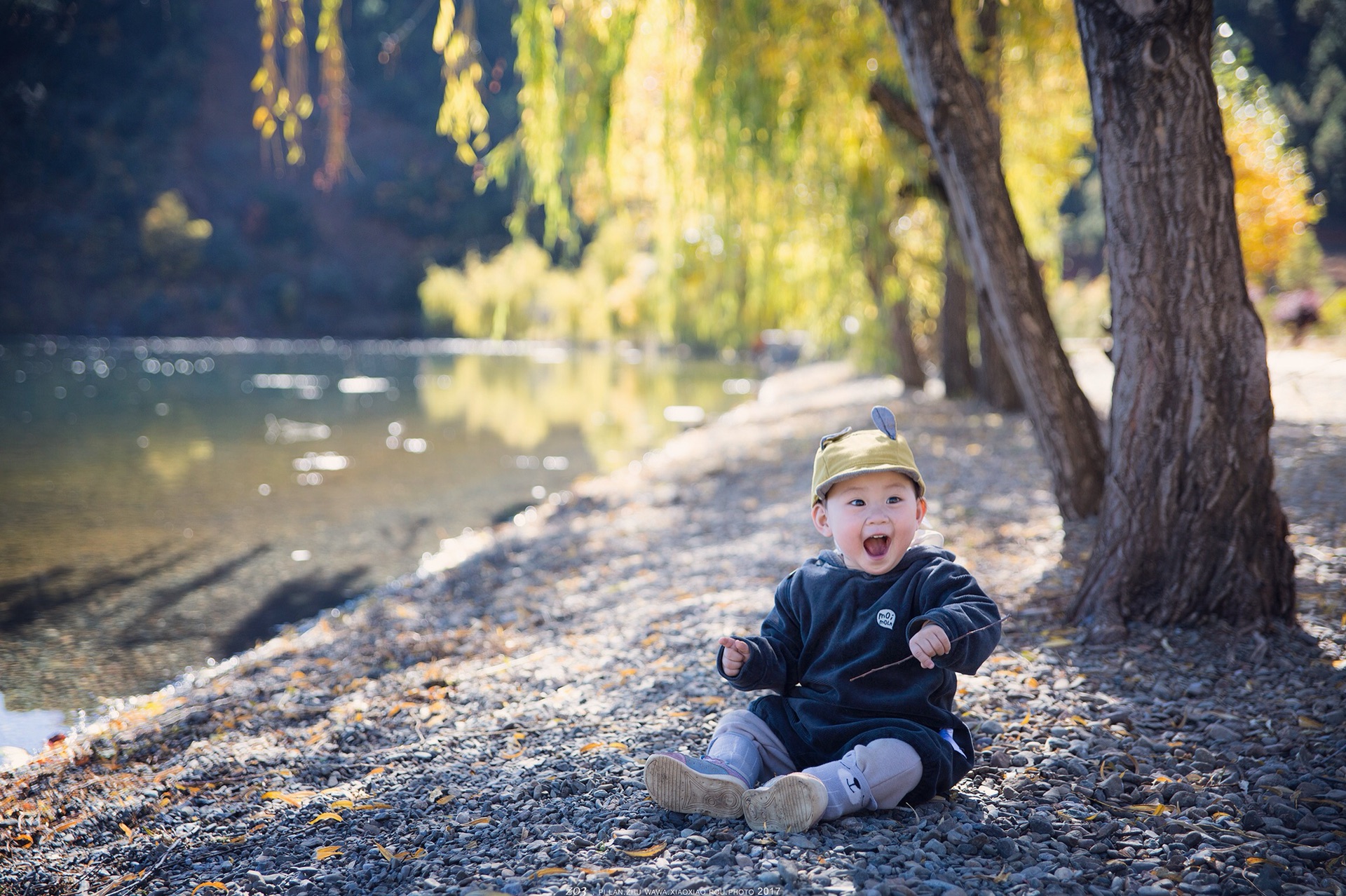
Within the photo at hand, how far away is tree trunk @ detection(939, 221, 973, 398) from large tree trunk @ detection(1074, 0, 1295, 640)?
7402 mm

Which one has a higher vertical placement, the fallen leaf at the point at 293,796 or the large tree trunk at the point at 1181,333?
the large tree trunk at the point at 1181,333

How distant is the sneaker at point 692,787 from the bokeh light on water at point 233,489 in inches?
170

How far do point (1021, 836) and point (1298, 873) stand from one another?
578 mm

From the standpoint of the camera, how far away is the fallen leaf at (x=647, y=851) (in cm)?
218

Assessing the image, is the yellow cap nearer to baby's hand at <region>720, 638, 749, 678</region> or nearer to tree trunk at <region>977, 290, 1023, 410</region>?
baby's hand at <region>720, 638, 749, 678</region>

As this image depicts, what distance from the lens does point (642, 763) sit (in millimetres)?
2768

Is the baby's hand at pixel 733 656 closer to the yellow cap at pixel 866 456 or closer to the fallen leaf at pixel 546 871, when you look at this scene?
the yellow cap at pixel 866 456

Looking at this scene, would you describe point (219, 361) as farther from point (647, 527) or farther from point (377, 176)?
point (377, 176)

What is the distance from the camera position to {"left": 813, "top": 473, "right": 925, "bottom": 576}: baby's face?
242cm

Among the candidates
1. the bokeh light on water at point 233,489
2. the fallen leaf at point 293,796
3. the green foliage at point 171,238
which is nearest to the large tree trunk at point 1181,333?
the fallen leaf at point 293,796

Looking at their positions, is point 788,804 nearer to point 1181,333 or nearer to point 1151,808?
point 1151,808

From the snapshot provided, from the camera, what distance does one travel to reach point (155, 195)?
65.2 m

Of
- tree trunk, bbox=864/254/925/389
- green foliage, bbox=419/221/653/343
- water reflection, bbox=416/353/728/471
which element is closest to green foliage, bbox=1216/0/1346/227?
tree trunk, bbox=864/254/925/389

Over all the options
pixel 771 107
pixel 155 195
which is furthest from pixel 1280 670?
pixel 155 195
